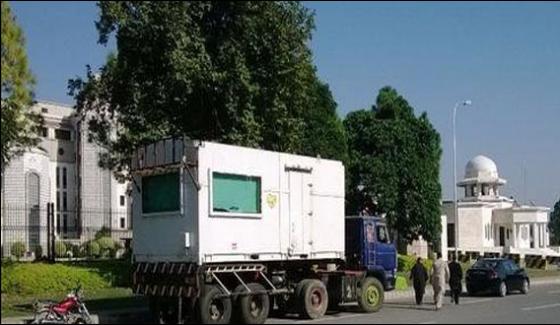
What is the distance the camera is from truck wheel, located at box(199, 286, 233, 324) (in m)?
19.2

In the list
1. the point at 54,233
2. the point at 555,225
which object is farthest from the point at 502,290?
the point at 555,225

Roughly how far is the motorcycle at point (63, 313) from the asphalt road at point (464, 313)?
15.2 feet

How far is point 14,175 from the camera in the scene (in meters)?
52.5

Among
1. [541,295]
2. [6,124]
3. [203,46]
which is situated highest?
[203,46]

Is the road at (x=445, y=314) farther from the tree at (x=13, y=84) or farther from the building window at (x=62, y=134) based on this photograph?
the building window at (x=62, y=134)

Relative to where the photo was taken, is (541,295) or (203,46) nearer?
(203,46)

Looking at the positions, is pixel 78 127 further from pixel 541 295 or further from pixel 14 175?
pixel 541 295

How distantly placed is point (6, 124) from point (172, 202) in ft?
20.2

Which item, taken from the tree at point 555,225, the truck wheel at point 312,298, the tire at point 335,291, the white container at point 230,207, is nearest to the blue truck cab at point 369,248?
the tire at point 335,291

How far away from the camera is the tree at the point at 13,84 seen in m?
21.7

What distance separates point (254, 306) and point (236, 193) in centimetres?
281

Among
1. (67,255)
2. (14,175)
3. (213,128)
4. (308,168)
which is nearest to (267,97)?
(213,128)

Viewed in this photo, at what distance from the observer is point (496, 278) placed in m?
31.4

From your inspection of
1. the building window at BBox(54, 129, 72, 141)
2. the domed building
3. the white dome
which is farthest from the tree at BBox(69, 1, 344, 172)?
the white dome
